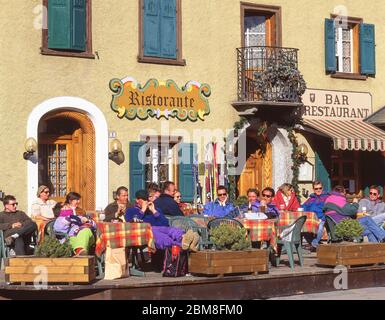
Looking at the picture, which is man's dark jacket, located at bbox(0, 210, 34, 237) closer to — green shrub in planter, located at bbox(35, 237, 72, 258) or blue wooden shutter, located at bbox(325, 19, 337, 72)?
green shrub in planter, located at bbox(35, 237, 72, 258)

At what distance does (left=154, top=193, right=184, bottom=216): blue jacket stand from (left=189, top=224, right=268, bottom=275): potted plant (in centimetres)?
167

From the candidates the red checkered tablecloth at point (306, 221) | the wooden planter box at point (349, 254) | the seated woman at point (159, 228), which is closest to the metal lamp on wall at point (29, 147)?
the seated woman at point (159, 228)

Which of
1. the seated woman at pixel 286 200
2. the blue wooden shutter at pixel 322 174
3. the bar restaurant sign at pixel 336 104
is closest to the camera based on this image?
the seated woman at pixel 286 200

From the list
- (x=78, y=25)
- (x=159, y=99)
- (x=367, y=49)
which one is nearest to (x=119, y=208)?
(x=78, y=25)

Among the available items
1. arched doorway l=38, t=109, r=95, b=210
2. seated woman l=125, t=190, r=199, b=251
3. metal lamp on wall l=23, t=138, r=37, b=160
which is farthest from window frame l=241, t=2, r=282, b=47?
seated woman l=125, t=190, r=199, b=251

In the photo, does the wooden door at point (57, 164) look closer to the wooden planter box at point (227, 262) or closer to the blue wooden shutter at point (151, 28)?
the blue wooden shutter at point (151, 28)

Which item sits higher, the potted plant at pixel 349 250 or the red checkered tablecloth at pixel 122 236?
the red checkered tablecloth at pixel 122 236

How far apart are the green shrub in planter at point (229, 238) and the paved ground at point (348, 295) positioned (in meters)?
0.92

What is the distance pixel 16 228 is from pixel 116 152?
5.46m

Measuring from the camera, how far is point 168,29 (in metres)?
21.2

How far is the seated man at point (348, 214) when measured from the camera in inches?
650

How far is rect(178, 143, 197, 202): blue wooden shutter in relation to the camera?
2141 cm

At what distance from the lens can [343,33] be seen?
24.6 meters

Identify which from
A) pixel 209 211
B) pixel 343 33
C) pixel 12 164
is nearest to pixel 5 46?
pixel 12 164
